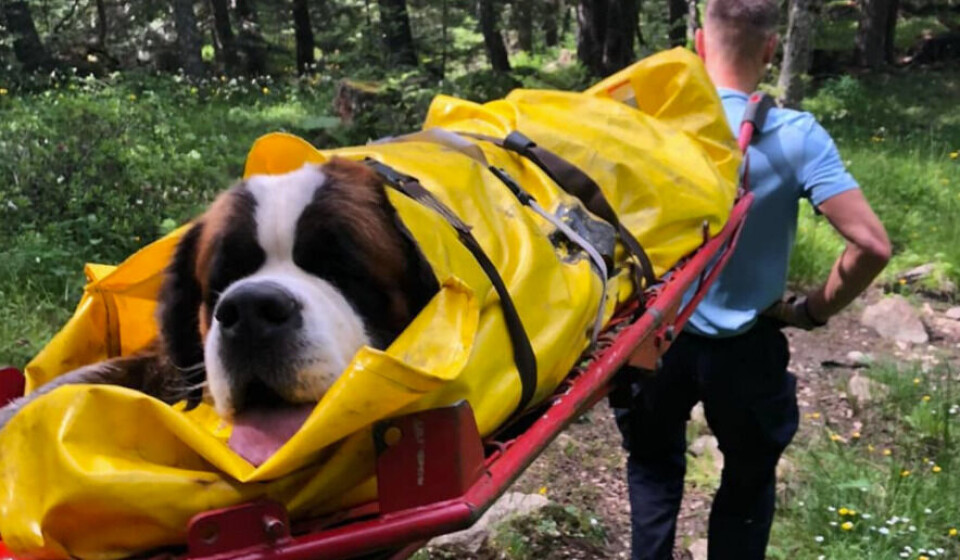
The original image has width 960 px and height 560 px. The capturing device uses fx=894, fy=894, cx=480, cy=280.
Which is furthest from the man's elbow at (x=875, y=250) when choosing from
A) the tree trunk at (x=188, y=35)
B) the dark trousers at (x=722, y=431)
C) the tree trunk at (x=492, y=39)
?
the tree trunk at (x=492, y=39)

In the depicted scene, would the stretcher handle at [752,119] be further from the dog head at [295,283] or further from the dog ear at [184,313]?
the dog ear at [184,313]

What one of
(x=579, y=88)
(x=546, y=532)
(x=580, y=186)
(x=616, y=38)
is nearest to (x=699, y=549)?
(x=546, y=532)

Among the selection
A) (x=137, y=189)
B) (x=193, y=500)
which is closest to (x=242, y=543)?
(x=193, y=500)

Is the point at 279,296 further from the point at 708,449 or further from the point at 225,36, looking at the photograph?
the point at 225,36

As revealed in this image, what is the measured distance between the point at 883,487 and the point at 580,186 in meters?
2.45

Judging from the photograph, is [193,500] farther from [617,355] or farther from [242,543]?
[617,355]

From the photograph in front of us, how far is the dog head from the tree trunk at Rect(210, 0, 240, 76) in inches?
658

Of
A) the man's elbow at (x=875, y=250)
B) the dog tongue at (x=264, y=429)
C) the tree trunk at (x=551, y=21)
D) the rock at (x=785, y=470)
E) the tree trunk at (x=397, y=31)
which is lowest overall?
the tree trunk at (x=551, y=21)

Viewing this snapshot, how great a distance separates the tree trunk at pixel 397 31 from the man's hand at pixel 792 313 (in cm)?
939

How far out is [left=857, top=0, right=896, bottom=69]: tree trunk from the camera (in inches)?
709

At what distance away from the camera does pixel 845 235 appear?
10.2 ft

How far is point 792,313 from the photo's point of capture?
3.30 meters

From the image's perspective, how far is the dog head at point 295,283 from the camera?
162 centimetres

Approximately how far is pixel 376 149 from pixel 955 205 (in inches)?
268
